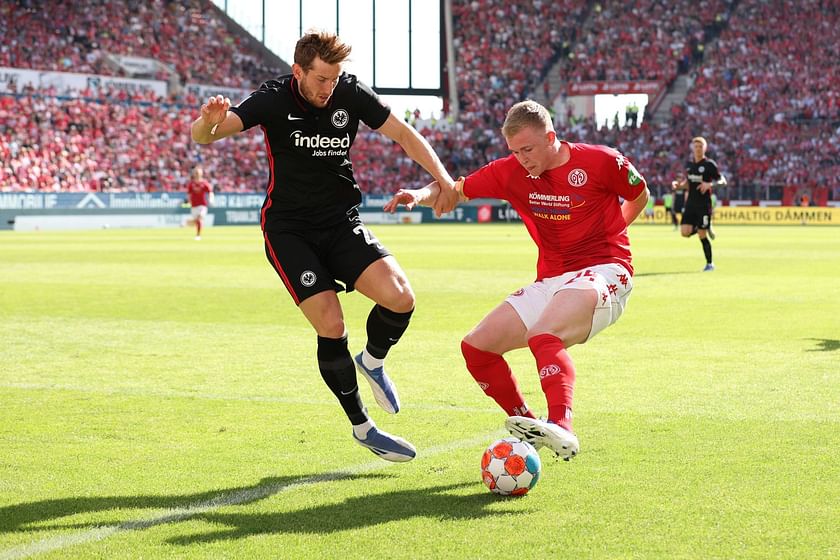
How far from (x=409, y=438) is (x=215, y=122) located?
206 centimetres

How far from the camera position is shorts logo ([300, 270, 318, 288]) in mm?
6055

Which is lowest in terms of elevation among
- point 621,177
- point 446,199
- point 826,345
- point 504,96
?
point 826,345

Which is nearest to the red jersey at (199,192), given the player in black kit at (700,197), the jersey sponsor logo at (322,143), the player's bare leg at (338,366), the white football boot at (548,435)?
the player in black kit at (700,197)

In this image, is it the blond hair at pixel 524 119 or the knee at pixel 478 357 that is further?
the knee at pixel 478 357

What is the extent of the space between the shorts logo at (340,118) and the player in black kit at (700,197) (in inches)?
589

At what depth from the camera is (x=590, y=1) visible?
204 ft

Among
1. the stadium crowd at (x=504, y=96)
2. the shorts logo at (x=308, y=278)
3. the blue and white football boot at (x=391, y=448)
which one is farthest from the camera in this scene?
the stadium crowd at (x=504, y=96)

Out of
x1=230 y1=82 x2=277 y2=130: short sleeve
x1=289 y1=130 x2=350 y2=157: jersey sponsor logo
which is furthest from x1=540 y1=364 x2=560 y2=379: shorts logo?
x1=230 y1=82 x2=277 y2=130: short sleeve

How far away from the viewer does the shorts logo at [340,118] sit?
6.20 m

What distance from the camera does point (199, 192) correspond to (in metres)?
35.8

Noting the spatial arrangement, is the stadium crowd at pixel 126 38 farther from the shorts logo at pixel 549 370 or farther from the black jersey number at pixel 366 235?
the shorts logo at pixel 549 370

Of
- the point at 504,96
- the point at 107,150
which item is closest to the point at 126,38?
the point at 107,150

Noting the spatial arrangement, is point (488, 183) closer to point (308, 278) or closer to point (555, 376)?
point (308, 278)

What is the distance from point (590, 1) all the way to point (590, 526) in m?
60.5
